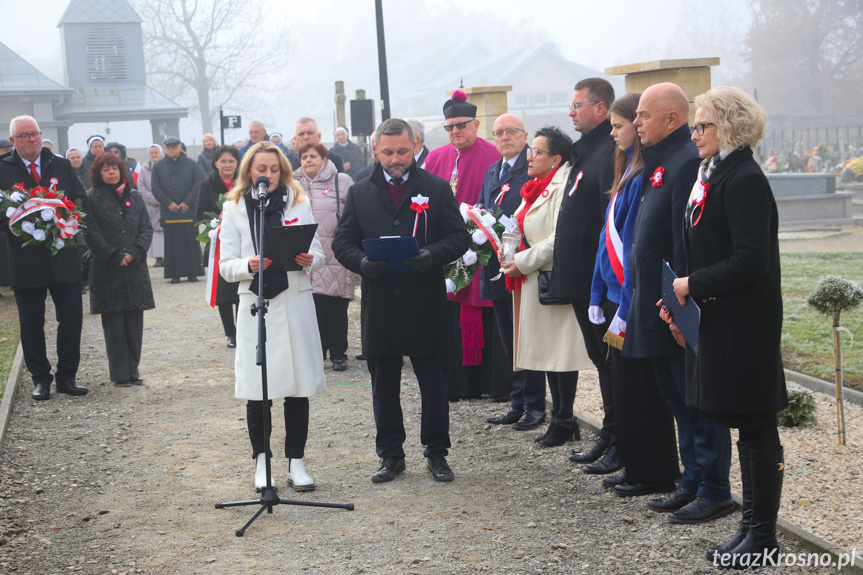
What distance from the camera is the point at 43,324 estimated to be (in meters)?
8.58

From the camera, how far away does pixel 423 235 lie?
233 inches

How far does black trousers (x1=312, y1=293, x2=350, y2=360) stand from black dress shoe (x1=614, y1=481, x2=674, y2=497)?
4.40 meters

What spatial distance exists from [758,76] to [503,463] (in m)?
77.9

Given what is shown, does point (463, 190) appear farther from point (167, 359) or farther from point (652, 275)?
point (167, 359)

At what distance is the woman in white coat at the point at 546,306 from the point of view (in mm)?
6348

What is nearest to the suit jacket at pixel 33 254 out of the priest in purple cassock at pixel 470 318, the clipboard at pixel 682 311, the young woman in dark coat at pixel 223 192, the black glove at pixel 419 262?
the young woman in dark coat at pixel 223 192

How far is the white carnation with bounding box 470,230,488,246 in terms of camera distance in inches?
266

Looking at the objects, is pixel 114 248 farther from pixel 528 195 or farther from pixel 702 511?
pixel 702 511

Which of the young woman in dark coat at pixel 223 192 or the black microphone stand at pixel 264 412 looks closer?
the black microphone stand at pixel 264 412

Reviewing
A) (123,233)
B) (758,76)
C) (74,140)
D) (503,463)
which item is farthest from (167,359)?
(758,76)

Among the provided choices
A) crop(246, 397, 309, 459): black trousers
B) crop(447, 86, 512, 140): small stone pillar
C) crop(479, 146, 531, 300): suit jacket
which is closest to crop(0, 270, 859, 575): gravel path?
crop(246, 397, 309, 459): black trousers

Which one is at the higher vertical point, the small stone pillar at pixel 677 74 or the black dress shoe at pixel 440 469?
the small stone pillar at pixel 677 74

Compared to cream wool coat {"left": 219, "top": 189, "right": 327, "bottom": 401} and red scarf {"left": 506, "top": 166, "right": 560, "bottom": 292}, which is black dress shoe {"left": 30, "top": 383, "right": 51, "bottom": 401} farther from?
red scarf {"left": 506, "top": 166, "right": 560, "bottom": 292}

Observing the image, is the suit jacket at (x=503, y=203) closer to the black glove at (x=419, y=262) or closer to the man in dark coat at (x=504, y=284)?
the man in dark coat at (x=504, y=284)
